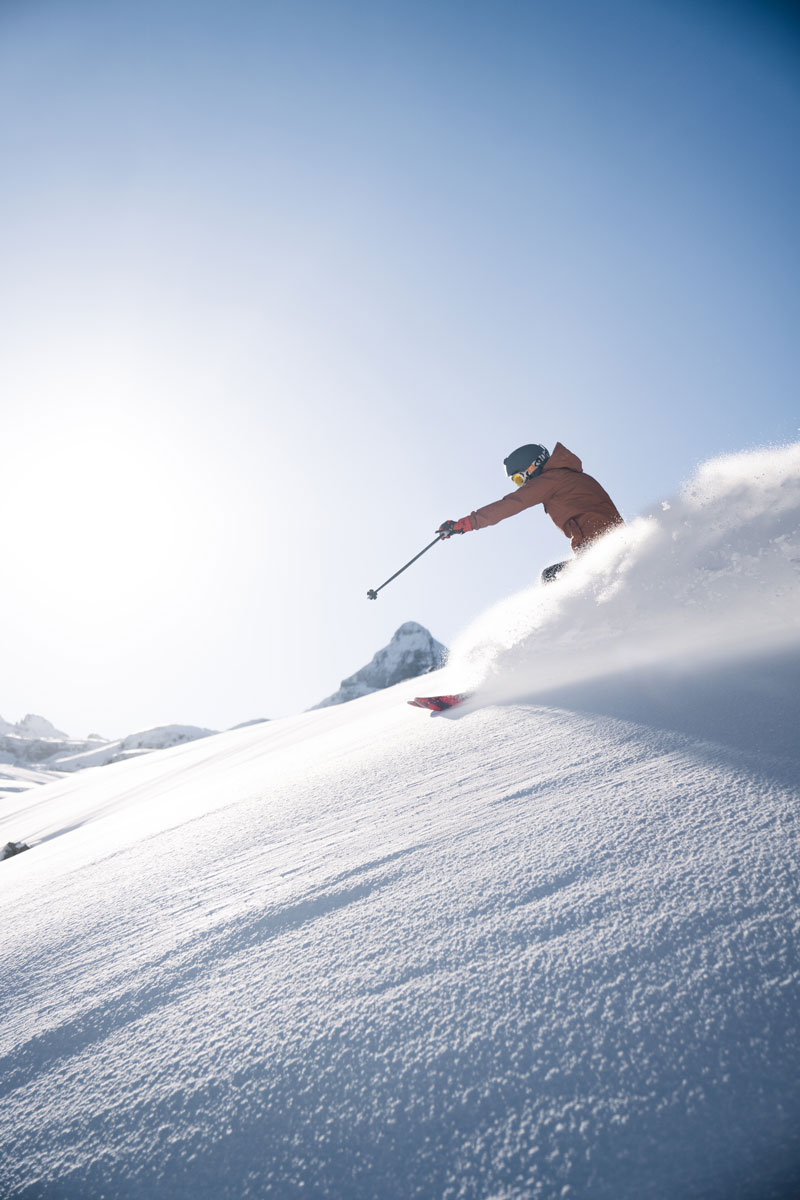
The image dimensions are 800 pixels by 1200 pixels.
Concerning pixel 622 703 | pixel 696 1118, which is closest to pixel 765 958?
pixel 696 1118

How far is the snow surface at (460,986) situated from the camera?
571 mm

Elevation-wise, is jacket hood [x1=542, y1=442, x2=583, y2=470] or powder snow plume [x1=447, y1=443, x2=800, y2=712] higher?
jacket hood [x1=542, y1=442, x2=583, y2=470]

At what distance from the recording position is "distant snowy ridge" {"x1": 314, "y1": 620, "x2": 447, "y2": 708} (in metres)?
49.3

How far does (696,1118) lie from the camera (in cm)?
54

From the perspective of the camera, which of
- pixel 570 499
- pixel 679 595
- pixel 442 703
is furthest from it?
pixel 570 499

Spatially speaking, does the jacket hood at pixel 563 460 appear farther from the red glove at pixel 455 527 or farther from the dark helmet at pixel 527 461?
the red glove at pixel 455 527

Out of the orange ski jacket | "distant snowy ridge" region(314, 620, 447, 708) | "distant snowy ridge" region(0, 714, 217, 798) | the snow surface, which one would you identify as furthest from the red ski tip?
"distant snowy ridge" region(0, 714, 217, 798)

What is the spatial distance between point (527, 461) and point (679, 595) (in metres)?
3.02

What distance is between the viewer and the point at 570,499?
4988 mm

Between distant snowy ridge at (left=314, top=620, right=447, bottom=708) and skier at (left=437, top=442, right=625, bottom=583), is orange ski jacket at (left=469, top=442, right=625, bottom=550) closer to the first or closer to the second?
skier at (left=437, top=442, right=625, bottom=583)

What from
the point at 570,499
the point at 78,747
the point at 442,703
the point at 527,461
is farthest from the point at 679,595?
the point at 78,747

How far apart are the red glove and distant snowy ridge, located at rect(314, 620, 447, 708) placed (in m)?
43.2

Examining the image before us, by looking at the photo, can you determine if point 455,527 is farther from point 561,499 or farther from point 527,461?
point 561,499

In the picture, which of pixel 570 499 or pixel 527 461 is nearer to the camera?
pixel 570 499
